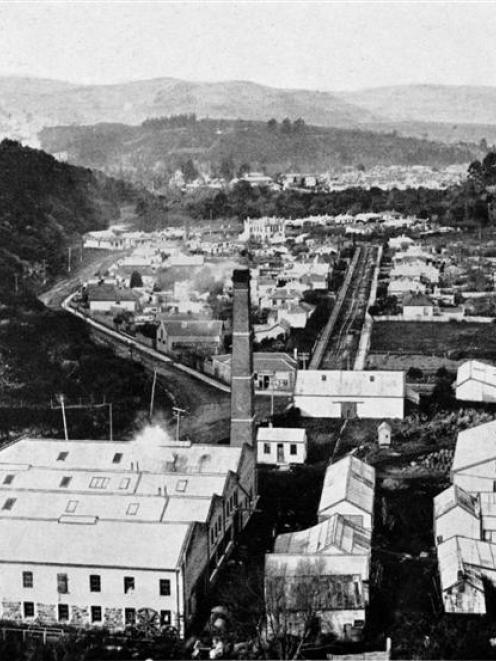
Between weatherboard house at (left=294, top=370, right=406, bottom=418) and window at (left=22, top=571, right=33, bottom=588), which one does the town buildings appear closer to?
weatherboard house at (left=294, top=370, right=406, bottom=418)

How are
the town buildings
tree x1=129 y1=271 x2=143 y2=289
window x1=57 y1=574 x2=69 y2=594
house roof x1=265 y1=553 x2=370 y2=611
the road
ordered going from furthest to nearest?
tree x1=129 y1=271 x2=143 y2=289 → the road → the town buildings → window x1=57 y1=574 x2=69 y2=594 → house roof x1=265 y1=553 x2=370 y2=611

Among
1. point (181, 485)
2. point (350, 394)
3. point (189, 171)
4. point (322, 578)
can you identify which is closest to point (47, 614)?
point (181, 485)

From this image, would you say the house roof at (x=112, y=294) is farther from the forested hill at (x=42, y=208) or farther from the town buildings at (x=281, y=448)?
the town buildings at (x=281, y=448)

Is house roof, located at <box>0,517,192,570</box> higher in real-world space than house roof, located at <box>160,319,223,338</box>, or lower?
higher

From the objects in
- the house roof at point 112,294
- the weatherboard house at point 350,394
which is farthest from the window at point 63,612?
the house roof at point 112,294

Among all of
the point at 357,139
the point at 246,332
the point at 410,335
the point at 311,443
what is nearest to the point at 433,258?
the point at 410,335

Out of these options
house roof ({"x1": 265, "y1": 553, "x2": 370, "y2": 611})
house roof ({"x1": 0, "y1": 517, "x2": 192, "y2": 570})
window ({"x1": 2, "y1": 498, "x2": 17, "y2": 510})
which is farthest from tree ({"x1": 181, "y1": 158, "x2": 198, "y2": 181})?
house roof ({"x1": 265, "y1": 553, "x2": 370, "y2": 611})
